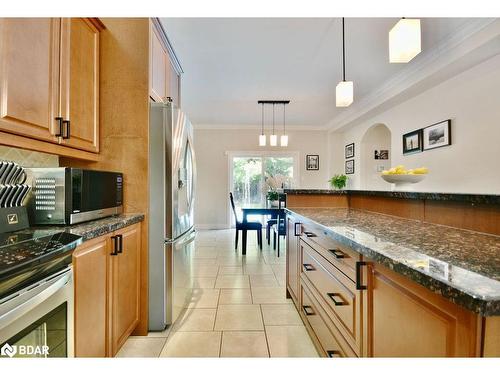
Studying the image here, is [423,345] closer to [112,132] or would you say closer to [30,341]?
[30,341]

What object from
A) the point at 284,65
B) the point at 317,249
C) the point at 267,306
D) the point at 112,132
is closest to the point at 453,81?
the point at 284,65

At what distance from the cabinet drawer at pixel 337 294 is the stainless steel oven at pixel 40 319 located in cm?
117

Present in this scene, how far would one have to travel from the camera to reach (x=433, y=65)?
3.14 meters

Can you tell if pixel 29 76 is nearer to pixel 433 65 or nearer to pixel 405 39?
pixel 405 39

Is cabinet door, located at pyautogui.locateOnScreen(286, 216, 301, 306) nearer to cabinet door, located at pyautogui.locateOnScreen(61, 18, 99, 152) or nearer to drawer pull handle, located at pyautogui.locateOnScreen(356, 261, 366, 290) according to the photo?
drawer pull handle, located at pyautogui.locateOnScreen(356, 261, 366, 290)

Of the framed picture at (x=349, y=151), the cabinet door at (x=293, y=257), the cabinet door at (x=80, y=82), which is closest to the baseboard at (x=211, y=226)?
the framed picture at (x=349, y=151)

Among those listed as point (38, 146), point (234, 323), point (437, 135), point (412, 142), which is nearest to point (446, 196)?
point (234, 323)

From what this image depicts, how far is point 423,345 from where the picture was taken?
70 cm

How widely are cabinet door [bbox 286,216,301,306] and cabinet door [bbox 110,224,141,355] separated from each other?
47.4 inches

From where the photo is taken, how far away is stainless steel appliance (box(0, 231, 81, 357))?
778mm

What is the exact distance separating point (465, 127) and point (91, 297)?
4.03 metres

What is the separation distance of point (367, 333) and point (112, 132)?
2004 mm

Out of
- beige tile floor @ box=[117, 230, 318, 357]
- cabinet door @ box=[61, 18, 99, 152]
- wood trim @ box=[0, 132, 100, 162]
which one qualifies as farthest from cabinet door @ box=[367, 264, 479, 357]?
cabinet door @ box=[61, 18, 99, 152]

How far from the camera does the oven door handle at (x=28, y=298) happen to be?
2.48 ft
